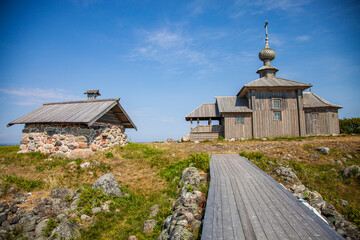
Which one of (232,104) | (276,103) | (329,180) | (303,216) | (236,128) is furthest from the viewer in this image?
(232,104)

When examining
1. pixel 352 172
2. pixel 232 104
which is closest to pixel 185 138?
pixel 232 104

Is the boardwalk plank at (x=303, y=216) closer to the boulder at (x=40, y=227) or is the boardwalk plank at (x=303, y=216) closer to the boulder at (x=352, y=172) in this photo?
the boulder at (x=352, y=172)

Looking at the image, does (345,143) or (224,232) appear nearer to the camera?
(224,232)

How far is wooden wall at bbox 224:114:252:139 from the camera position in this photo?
77.7 ft

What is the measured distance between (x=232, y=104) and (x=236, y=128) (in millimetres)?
3384

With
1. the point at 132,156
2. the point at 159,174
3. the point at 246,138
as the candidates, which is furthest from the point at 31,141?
the point at 246,138

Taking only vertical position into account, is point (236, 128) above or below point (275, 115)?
below

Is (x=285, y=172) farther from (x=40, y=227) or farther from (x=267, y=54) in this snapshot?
(x=267, y=54)

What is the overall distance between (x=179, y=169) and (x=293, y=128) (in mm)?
18644

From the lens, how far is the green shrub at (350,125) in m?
24.8

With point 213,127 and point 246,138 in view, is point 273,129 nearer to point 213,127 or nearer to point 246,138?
point 246,138

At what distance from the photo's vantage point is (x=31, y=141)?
14953mm

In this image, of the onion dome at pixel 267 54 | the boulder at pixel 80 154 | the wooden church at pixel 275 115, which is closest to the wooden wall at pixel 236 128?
the wooden church at pixel 275 115

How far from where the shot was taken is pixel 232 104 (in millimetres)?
25328
